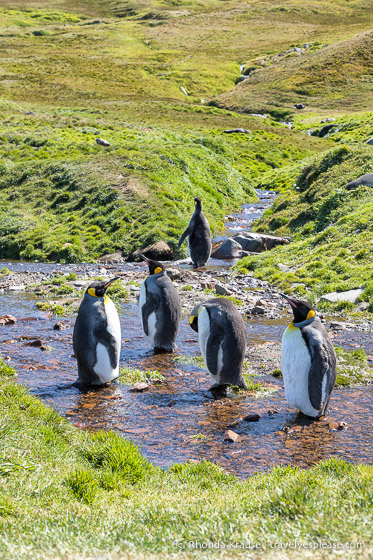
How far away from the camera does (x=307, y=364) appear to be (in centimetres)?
924

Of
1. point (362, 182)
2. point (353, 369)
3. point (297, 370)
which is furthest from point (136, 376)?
point (362, 182)

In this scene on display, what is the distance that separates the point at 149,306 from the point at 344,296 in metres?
5.73

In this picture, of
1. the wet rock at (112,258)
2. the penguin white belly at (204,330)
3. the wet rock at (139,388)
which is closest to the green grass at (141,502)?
the wet rock at (139,388)

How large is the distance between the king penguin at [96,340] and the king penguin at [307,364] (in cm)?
311

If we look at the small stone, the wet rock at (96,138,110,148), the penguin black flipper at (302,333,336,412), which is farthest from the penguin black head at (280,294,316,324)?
the wet rock at (96,138,110,148)

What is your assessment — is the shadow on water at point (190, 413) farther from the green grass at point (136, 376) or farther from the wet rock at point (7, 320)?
the wet rock at point (7, 320)

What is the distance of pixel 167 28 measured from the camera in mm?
167500

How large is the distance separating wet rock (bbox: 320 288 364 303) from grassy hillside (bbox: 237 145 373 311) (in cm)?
24

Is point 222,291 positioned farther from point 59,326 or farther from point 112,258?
point 112,258

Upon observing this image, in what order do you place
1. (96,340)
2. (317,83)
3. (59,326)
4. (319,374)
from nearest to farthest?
1. (319,374)
2. (96,340)
3. (59,326)
4. (317,83)

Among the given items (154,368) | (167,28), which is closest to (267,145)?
(154,368)

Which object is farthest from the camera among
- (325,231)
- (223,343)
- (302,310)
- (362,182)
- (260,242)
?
(260,242)

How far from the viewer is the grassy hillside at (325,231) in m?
17.2

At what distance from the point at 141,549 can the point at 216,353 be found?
619 centimetres
